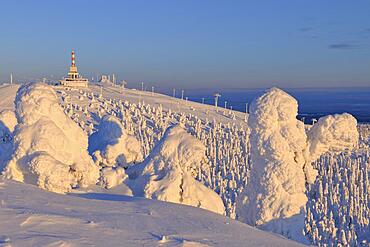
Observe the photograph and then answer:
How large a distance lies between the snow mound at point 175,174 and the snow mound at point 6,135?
621cm

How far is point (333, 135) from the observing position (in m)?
24.1

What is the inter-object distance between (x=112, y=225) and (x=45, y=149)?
10858 mm

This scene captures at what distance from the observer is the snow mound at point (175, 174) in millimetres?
23312

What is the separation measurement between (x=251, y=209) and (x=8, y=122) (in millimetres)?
13399

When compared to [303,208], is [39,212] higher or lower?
higher

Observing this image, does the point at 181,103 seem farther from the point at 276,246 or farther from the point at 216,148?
the point at 276,246

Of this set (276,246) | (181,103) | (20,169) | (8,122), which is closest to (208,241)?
(276,246)

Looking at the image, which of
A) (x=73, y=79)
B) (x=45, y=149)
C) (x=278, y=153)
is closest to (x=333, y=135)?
(x=278, y=153)

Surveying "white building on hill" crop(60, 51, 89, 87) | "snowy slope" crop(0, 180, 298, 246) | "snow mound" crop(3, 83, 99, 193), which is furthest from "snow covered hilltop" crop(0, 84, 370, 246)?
"white building on hill" crop(60, 51, 89, 87)

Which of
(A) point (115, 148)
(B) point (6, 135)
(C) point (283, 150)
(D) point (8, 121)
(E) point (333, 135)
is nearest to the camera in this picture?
(C) point (283, 150)

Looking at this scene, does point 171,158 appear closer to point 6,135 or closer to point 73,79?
point 6,135

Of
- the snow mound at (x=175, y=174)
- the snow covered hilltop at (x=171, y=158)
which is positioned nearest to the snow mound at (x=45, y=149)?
the snow covered hilltop at (x=171, y=158)

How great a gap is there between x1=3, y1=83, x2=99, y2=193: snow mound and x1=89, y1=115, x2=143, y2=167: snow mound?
4.93 metres

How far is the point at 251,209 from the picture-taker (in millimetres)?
24859
